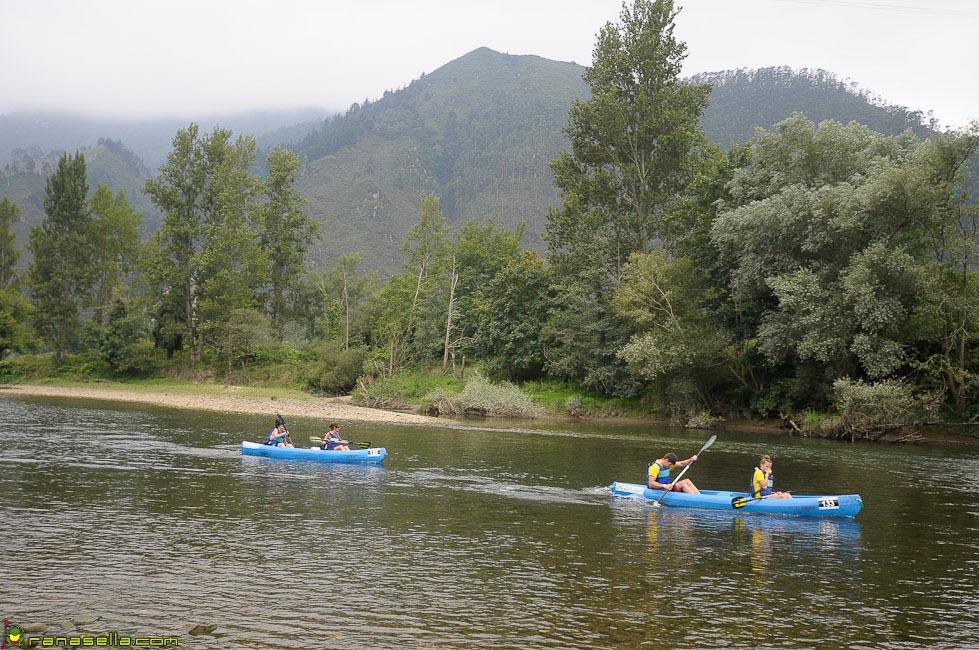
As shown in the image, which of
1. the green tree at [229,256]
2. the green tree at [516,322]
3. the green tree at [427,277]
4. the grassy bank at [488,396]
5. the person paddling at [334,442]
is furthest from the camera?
the green tree at [229,256]

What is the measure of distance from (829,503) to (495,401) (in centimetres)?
3476

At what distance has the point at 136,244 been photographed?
258 feet

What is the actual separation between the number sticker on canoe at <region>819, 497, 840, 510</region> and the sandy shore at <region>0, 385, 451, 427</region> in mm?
27924

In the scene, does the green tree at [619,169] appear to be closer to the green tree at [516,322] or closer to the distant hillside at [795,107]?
the green tree at [516,322]

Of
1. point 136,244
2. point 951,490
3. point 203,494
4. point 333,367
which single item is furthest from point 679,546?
point 136,244

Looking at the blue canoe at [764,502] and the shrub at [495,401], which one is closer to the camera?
the blue canoe at [764,502]

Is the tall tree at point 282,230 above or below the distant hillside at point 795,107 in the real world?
below

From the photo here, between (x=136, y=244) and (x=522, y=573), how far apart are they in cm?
7649

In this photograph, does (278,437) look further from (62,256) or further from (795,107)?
(795,107)

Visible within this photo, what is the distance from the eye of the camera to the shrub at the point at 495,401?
53000 mm

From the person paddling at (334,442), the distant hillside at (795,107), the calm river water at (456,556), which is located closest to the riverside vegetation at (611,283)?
the calm river water at (456,556)

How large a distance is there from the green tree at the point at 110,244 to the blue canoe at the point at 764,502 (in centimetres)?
6764

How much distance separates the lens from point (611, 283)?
55.6 meters

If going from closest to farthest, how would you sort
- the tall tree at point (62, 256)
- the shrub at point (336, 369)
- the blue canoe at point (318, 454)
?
1. the blue canoe at point (318, 454)
2. the shrub at point (336, 369)
3. the tall tree at point (62, 256)
